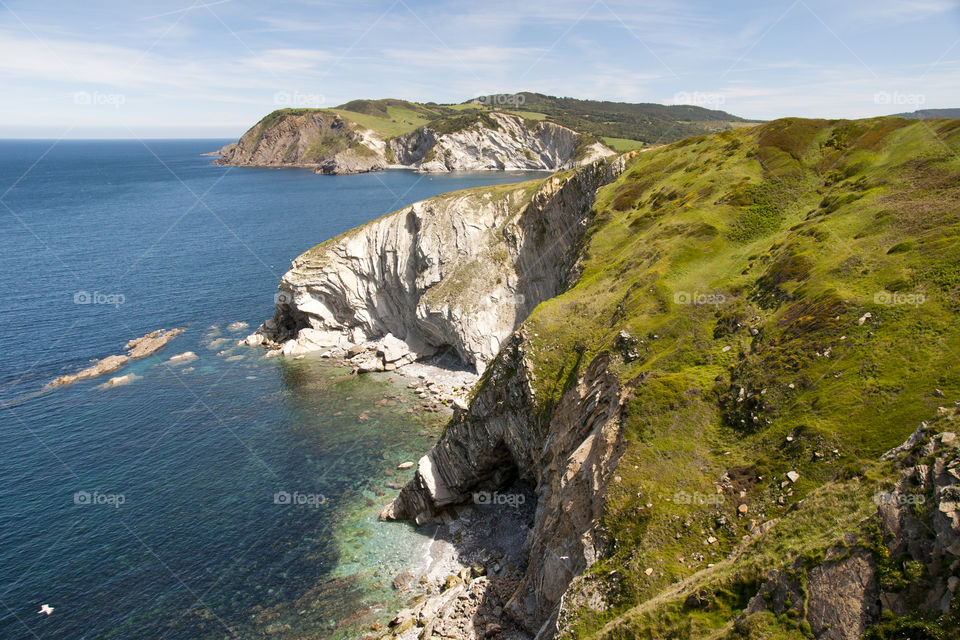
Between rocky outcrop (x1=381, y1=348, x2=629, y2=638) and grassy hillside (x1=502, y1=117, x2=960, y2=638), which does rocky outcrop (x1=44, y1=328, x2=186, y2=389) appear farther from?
grassy hillside (x1=502, y1=117, x2=960, y2=638)

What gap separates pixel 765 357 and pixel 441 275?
53029 millimetres

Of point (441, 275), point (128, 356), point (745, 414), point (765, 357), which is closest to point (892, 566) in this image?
point (745, 414)

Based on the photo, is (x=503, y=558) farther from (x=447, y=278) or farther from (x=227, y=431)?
(x=447, y=278)

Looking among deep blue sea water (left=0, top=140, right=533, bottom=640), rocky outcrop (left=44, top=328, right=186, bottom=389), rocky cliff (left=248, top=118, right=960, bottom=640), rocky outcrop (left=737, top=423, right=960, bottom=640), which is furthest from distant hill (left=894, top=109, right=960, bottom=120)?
rocky outcrop (left=44, top=328, right=186, bottom=389)

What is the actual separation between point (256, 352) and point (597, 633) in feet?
217

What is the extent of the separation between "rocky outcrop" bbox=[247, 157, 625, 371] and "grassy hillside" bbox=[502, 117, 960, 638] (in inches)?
1037

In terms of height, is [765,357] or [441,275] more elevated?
[765,357]

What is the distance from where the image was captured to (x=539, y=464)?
35625 millimetres

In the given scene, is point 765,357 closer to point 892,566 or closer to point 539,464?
point 892,566

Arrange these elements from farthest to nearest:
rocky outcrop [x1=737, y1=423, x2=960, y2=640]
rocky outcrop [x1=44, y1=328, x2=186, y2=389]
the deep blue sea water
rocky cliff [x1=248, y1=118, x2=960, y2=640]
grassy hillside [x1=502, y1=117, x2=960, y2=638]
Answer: rocky outcrop [x1=44, y1=328, x2=186, y2=389], the deep blue sea water, grassy hillside [x1=502, y1=117, x2=960, y2=638], rocky cliff [x1=248, y1=118, x2=960, y2=640], rocky outcrop [x1=737, y1=423, x2=960, y2=640]

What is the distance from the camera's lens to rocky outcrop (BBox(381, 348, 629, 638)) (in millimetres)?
25828

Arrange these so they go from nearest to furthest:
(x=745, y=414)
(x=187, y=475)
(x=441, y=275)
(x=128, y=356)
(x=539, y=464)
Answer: (x=745, y=414) < (x=539, y=464) < (x=187, y=475) < (x=128, y=356) < (x=441, y=275)

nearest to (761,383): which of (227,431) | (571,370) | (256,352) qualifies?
(571,370)

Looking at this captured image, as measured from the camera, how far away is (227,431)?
53.2 metres
